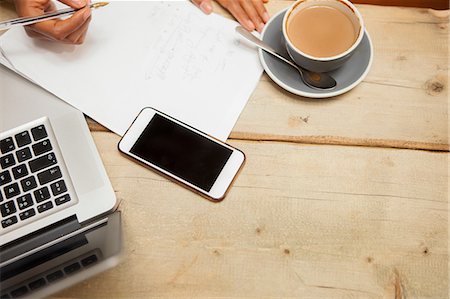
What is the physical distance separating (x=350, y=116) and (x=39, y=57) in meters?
0.42

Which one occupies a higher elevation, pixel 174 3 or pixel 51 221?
pixel 174 3

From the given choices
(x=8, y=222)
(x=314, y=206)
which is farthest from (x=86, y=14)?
(x=314, y=206)

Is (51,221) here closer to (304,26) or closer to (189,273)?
(189,273)

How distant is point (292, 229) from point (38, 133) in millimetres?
325

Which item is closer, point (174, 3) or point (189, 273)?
point (189, 273)

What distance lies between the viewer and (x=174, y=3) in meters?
0.70

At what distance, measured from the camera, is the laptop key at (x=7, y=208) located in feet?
1.84

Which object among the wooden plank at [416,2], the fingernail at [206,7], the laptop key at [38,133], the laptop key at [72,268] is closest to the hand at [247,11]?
the fingernail at [206,7]

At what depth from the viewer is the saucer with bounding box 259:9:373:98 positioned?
2.06 ft

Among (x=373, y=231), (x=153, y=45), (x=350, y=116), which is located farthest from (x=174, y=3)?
(x=373, y=231)

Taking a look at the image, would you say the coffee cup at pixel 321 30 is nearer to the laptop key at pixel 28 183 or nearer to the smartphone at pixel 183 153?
Answer: the smartphone at pixel 183 153

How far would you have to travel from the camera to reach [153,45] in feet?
2.21

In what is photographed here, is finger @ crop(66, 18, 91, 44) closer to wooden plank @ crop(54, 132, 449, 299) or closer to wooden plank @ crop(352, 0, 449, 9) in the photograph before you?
wooden plank @ crop(54, 132, 449, 299)

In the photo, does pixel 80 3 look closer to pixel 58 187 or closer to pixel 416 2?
pixel 58 187
